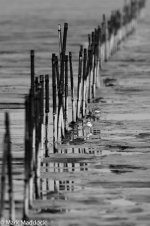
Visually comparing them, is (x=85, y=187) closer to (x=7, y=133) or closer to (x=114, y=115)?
(x=7, y=133)

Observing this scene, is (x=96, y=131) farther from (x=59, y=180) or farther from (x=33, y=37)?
(x=33, y=37)

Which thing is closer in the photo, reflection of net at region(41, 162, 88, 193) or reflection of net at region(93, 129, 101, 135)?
reflection of net at region(41, 162, 88, 193)

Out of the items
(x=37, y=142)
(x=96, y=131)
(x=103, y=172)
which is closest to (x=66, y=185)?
(x=37, y=142)

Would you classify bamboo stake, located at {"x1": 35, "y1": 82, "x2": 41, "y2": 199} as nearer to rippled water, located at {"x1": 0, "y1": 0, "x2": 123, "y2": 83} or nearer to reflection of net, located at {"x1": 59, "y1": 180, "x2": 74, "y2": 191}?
reflection of net, located at {"x1": 59, "y1": 180, "x2": 74, "y2": 191}

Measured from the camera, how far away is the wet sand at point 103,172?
462 inches

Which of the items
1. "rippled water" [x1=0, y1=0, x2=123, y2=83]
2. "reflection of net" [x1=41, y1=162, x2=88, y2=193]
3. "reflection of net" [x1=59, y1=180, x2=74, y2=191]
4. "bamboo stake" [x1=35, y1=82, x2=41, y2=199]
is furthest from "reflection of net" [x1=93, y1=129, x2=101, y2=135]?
"rippled water" [x1=0, y1=0, x2=123, y2=83]

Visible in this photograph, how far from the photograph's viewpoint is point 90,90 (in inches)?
933

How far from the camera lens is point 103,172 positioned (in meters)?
14.3

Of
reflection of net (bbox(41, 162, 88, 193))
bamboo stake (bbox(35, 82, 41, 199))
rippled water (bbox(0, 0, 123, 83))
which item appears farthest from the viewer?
rippled water (bbox(0, 0, 123, 83))

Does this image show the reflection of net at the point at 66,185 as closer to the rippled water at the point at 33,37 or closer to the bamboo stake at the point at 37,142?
the bamboo stake at the point at 37,142

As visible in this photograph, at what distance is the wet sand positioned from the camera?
1173 centimetres

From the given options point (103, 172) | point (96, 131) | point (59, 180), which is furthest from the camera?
point (96, 131)

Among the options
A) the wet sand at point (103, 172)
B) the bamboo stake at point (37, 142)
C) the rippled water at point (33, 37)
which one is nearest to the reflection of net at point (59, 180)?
the wet sand at point (103, 172)

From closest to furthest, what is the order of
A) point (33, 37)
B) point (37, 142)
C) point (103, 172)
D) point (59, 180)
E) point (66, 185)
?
point (37, 142)
point (66, 185)
point (59, 180)
point (103, 172)
point (33, 37)
